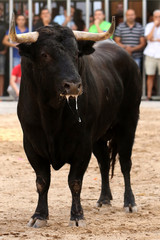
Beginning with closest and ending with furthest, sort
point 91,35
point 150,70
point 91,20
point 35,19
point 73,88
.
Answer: point 73,88
point 91,35
point 150,70
point 35,19
point 91,20

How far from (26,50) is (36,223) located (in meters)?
1.42

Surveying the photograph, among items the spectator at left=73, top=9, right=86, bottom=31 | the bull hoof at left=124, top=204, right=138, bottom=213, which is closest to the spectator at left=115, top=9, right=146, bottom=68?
the spectator at left=73, top=9, right=86, bottom=31

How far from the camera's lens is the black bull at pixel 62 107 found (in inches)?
235

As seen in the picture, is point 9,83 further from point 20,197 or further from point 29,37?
point 29,37

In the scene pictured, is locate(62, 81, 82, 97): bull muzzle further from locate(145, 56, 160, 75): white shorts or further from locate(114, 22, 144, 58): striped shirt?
locate(145, 56, 160, 75): white shorts

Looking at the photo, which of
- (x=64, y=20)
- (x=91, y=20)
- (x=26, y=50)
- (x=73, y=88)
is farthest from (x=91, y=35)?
(x=91, y=20)

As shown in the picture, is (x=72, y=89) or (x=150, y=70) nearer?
(x=72, y=89)

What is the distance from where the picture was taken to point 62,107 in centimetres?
620

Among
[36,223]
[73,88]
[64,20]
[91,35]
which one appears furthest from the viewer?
[64,20]

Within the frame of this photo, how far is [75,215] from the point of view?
631 cm

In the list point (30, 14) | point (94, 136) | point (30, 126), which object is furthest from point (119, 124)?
point (30, 14)

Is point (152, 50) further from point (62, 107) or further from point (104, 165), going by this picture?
point (62, 107)

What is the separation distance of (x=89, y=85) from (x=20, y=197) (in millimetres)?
1574

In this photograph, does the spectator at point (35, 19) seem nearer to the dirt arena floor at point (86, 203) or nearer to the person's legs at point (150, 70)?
the person's legs at point (150, 70)
